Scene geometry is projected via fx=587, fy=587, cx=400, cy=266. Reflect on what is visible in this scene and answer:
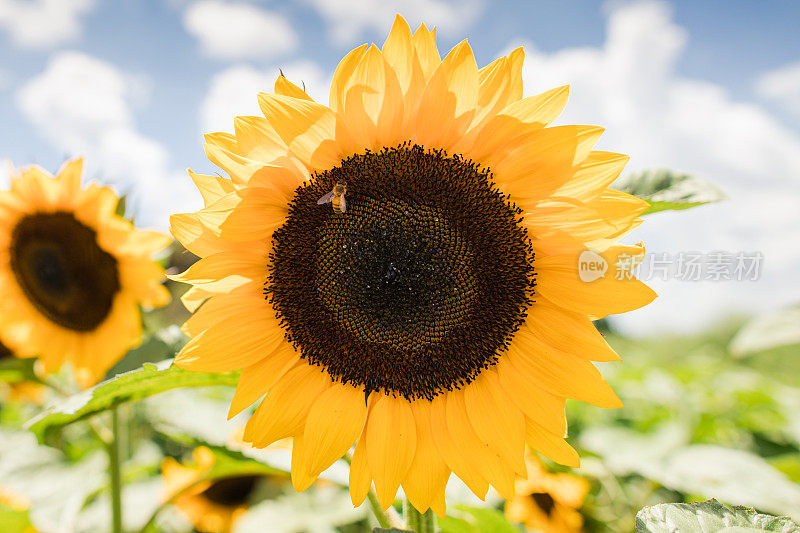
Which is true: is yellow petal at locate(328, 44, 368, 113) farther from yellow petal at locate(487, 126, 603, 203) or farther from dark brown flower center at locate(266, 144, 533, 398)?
yellow petal at locate(487, 126, 603, 203)

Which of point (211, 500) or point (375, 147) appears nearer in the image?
point (375, 147)

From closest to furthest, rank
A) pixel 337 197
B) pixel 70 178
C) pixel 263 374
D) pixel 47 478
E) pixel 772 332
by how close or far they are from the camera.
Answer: pixel 337 197 → pixel 263 374 → pixel 772 332 → pixel 70 178 → pixel 47 478

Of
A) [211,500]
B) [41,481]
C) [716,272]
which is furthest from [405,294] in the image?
[41,481]

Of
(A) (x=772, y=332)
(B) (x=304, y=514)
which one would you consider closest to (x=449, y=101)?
(A) (x=772, y=332)

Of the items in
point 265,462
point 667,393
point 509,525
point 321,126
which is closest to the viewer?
point 321,126

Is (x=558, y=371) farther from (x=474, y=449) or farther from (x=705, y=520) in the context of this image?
(x=705, y=520)

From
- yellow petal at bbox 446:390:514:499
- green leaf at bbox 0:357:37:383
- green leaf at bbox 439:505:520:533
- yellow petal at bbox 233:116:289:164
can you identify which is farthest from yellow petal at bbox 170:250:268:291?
green leaf at bbox 0:357:37:383

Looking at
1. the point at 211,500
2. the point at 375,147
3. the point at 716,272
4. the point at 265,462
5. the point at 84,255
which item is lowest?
the point at 211,500

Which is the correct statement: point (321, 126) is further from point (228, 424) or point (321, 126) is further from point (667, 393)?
point (667, 393)
